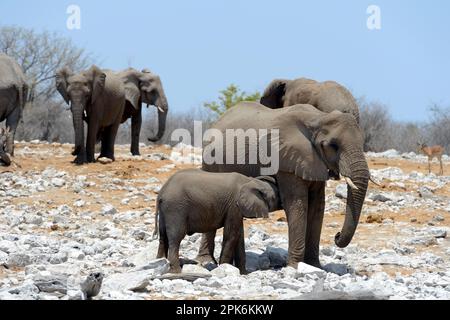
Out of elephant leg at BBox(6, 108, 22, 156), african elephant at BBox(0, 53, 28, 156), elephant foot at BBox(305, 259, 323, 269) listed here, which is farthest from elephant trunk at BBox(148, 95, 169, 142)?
elephant foot at BBox(305, 259, 323, 269)

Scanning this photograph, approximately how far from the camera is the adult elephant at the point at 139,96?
25.8 metres

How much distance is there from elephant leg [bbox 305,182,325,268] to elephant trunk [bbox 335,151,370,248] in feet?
2.70

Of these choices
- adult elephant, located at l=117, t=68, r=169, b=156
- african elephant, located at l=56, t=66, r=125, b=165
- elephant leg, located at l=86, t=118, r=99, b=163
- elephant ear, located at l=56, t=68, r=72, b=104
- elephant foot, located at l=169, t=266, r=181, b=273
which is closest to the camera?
elephant foot, located at l=169, t=266, r=181, b=273

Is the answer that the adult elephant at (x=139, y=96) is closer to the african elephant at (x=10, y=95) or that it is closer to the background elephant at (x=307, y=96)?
the african elephant at (x=10, y=95)

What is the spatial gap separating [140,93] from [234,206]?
14964 mm

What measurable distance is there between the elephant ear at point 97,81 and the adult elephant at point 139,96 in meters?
3.18

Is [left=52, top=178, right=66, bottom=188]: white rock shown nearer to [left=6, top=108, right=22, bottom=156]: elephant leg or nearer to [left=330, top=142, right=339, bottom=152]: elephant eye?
[left=6, top=108, right=22, bottom=156]: elephant leg

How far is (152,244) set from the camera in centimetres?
1232

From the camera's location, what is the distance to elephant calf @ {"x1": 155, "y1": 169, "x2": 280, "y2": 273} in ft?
37.6

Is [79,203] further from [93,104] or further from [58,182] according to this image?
[93,104]

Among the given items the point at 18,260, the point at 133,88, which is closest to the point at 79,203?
the point at 18,260
